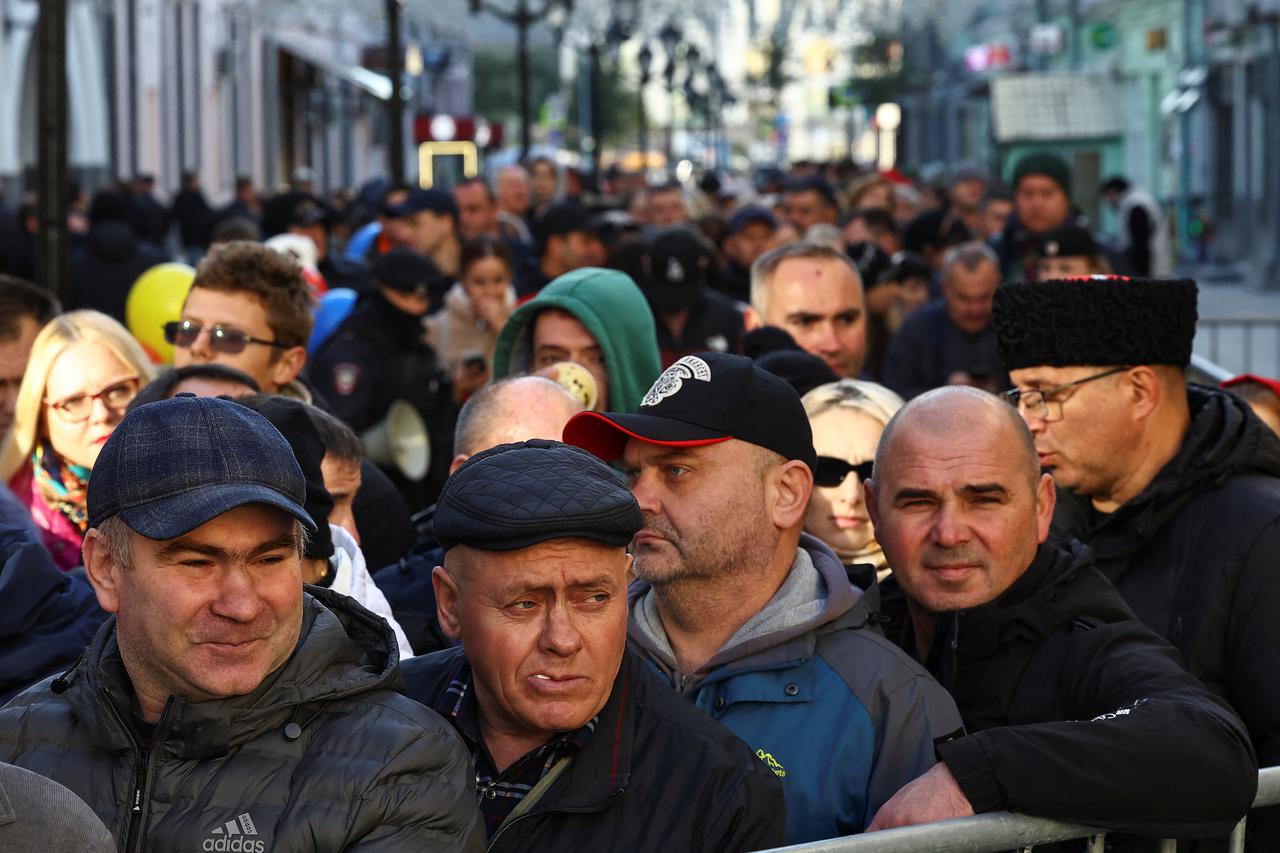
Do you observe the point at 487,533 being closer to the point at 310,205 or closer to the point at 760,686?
the point at 760,686

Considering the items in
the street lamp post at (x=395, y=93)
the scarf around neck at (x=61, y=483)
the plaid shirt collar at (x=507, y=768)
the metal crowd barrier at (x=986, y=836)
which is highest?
the street lamp post at (x=395, y=93)

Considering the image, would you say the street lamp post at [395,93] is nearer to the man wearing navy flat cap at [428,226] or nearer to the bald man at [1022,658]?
the man wearing navy flat cap at [428,226]

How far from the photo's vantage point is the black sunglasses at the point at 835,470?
18.4 ft

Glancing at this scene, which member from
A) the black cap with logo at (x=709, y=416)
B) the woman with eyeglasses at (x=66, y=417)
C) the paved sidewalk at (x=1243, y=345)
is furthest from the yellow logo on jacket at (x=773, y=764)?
the paved sidewalk at (x=1243, y=345)

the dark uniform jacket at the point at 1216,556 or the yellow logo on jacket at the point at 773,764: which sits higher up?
the dark uniform jacket at the point at 1216,556

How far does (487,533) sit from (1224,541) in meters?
2.02

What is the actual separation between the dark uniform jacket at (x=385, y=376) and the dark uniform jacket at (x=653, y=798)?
5.09 metres

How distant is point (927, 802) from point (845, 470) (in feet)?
A: 7.21

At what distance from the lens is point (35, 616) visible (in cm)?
429

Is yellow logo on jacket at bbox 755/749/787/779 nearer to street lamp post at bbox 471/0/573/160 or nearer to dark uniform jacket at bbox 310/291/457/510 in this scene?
dark uniform jacket at bbox 310/291/457/510

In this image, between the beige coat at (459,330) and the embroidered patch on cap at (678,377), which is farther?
the beige coat at (459,330)

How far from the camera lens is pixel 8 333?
22.3 feet

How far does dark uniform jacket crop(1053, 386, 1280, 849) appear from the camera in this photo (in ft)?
14.4

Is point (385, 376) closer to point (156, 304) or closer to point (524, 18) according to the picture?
point (156, 304)
